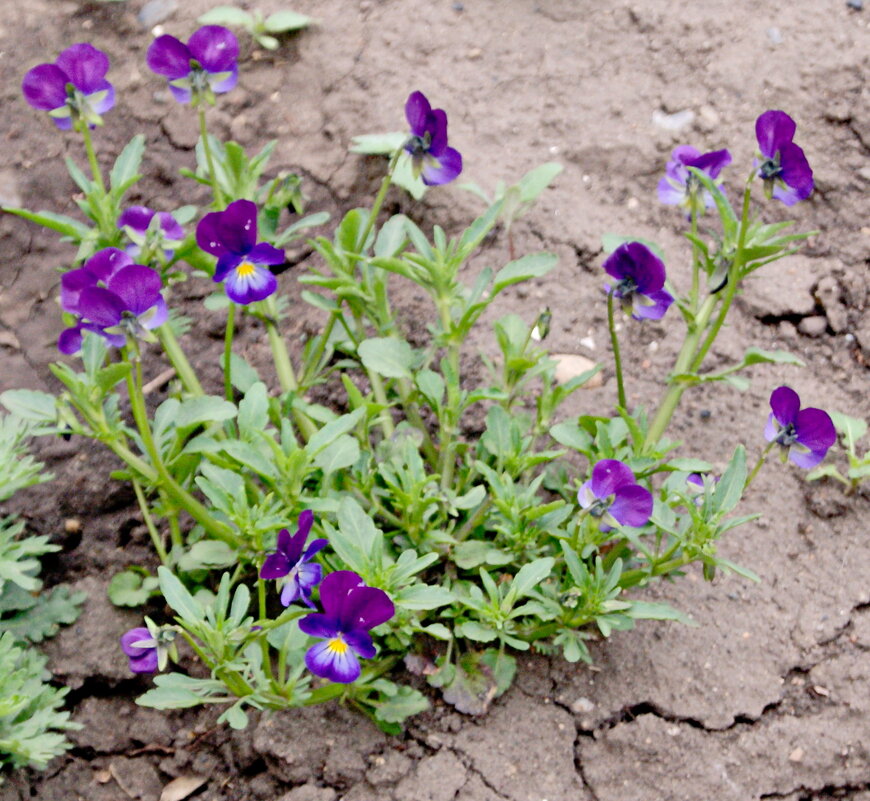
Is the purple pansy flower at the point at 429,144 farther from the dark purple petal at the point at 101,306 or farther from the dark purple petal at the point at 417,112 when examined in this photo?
the dark purple petal at the point at 101,306

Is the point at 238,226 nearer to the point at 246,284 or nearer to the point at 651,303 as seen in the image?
the point at 246,284

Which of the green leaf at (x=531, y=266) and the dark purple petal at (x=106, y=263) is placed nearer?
the dark purple petal at (x=106, y=263)

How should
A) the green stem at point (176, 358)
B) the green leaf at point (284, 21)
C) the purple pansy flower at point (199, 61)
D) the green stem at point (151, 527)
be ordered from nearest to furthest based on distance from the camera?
the purple pansy flower at point (199, 61), the green stem at point (151, 527), the green stem at point (176, 358), the green leaf at point (284, 21)

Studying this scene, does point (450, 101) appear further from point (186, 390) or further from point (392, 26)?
point (186, 390)

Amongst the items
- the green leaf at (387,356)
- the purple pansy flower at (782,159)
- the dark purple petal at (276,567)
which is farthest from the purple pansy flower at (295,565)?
the purple pansy flower at (782,159)


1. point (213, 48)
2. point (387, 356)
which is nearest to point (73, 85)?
point (213, 48)

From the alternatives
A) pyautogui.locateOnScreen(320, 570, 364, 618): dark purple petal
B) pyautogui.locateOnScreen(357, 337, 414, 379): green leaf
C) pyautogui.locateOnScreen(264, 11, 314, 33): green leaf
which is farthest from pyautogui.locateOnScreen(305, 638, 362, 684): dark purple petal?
pyautogui.locateOnScreen(264, 11, 314, 33): green leaf
